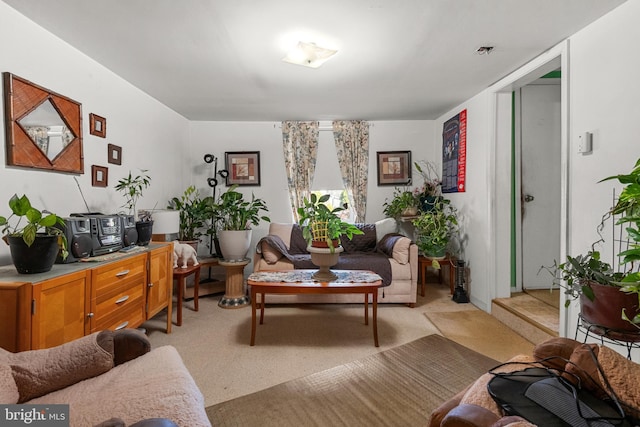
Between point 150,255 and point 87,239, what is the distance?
50cm

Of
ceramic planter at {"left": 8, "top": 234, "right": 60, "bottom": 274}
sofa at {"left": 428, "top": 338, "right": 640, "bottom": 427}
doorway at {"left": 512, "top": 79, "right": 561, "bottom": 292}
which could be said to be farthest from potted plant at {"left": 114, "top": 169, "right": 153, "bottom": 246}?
doorway at {"left": 512, "top": 79, "right": 561, "bottom": 292}

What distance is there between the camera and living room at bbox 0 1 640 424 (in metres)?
1.80

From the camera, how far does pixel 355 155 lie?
435cm

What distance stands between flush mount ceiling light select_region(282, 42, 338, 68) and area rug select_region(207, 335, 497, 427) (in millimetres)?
2261

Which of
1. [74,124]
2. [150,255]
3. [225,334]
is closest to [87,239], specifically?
[150,255]

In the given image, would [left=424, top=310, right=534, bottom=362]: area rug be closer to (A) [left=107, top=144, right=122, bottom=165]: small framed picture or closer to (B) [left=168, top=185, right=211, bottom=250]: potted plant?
(B) [left=168, top=185, right=211, bottom=250]: potted plant

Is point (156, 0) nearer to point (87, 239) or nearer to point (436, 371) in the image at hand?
point (87, 239)

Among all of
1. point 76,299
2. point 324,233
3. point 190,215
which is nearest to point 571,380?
point 324,233

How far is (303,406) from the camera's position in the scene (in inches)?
64.9

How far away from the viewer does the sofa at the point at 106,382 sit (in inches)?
36.8

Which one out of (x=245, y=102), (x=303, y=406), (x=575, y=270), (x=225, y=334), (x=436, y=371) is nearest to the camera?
(x=575, y=270)

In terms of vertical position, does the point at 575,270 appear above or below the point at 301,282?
above

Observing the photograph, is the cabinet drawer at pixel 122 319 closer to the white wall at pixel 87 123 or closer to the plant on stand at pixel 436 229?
the white wall at pixel 87 123

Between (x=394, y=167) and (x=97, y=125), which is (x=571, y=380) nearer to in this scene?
(x=97, y=125)
